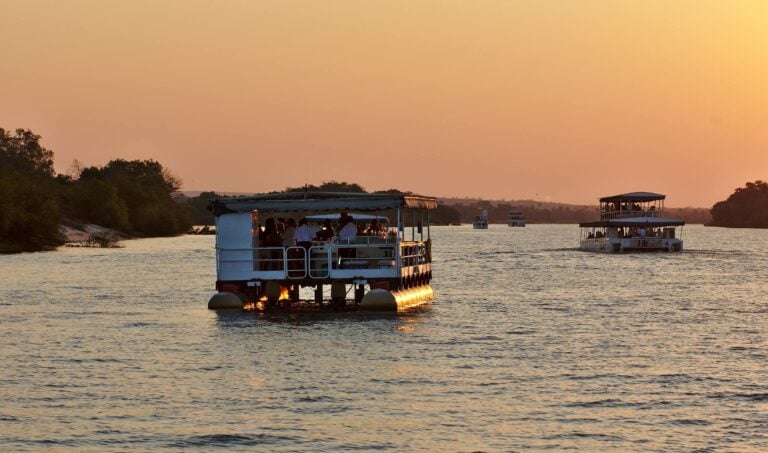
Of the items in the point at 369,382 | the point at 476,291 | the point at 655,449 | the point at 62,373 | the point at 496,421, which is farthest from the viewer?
the point at 476,291

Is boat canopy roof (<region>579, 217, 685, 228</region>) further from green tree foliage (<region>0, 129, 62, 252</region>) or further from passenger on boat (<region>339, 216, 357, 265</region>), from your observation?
passenger on boat (<region>339, 216, 357, 265</region>)

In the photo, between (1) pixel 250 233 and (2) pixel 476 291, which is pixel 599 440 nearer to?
(1) pixel 250 233

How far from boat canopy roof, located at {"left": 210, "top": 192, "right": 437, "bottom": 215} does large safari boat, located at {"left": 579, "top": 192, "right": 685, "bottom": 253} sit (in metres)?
80.1

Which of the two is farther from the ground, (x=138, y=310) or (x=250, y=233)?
(x=250, y=233)

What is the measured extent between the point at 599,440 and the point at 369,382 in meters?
8.00

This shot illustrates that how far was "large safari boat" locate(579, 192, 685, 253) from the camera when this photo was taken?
12381cm

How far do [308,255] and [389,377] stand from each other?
49.8ft

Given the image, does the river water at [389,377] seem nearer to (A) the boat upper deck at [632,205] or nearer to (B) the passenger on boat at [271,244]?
(B) the passenger on boat at [271,244]

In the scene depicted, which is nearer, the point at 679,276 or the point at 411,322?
the point at 411,322

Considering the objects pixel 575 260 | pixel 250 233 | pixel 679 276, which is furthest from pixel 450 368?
pixel 575 260

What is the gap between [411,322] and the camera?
144 ft

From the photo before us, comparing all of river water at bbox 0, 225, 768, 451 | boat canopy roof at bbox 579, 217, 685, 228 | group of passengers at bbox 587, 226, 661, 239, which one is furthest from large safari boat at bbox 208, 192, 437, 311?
group of passengers at bbox 587, 226, 661, 239

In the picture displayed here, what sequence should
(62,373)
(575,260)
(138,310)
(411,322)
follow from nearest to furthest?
1. (62,373)
2. (411,322)
3. (138,310)
4. (575,260)

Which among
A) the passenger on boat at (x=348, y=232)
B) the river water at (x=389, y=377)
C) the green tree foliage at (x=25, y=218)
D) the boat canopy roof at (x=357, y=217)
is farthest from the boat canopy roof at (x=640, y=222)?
the passenger on boat at (x=348, y=232)
